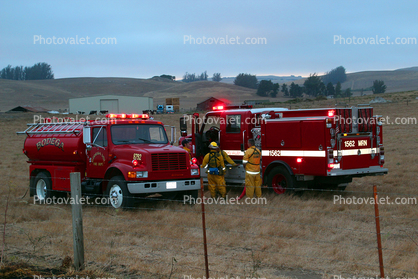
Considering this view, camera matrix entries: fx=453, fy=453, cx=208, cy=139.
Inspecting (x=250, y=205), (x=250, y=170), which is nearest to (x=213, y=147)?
(x=250, y=170)

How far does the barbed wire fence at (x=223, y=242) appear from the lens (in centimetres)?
654

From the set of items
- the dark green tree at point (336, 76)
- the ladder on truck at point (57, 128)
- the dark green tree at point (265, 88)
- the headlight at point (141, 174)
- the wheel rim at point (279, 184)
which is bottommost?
the wheel rim at point (279, 184)

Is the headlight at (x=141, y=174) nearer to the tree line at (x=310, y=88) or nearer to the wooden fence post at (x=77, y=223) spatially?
the wooden fence post at (x=77, y=223)

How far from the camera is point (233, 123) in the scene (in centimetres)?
1379

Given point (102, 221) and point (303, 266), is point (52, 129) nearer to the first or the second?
point (102, 221)

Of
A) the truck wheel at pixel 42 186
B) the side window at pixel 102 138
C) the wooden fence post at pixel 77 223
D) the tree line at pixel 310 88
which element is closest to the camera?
the wooden fence post at pixel 77 223

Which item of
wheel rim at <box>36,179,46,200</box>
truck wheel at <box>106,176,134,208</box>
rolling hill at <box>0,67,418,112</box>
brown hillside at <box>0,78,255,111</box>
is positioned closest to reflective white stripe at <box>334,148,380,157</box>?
truck wheel at <box>106,176,134,208</box>

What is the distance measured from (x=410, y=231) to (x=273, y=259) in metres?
3.08

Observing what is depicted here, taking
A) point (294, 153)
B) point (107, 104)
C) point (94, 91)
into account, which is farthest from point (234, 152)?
point (94, 91)

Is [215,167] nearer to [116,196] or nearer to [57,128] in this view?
[116,196]

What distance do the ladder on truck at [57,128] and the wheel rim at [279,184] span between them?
219 inches

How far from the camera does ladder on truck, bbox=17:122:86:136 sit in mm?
12766

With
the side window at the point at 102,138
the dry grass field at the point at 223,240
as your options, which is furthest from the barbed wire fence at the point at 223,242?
the side window at the point at 102,138

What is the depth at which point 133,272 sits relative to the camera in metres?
6.52
